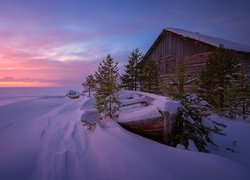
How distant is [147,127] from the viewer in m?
6.24

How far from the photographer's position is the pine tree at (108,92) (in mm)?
9148

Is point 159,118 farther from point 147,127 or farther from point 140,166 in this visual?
point 140,166

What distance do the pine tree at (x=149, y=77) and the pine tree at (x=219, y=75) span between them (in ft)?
21.9

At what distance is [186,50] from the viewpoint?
19984 mm

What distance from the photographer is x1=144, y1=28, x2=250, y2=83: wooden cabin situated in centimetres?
1731

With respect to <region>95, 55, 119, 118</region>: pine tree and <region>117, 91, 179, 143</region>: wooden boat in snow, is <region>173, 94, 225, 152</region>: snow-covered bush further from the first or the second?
<region>95, 55, 119, 118</region>: pine tree

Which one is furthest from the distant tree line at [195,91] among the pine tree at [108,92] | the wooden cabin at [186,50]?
the wooden cabin at [186,50]

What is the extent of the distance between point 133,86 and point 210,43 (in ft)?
31.0

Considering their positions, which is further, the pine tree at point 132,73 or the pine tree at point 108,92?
the pine tree at point 132,73

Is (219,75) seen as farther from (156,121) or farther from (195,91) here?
(156,121)

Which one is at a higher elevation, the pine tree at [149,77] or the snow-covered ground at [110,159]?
the pine tree at [149,77]

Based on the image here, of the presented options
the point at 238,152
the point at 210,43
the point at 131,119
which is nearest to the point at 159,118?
the point at 131,119

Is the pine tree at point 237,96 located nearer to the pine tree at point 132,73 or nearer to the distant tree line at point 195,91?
the distant tree line at point 195,91

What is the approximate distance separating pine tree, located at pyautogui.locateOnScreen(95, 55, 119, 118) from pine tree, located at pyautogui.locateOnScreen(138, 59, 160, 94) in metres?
10.2
